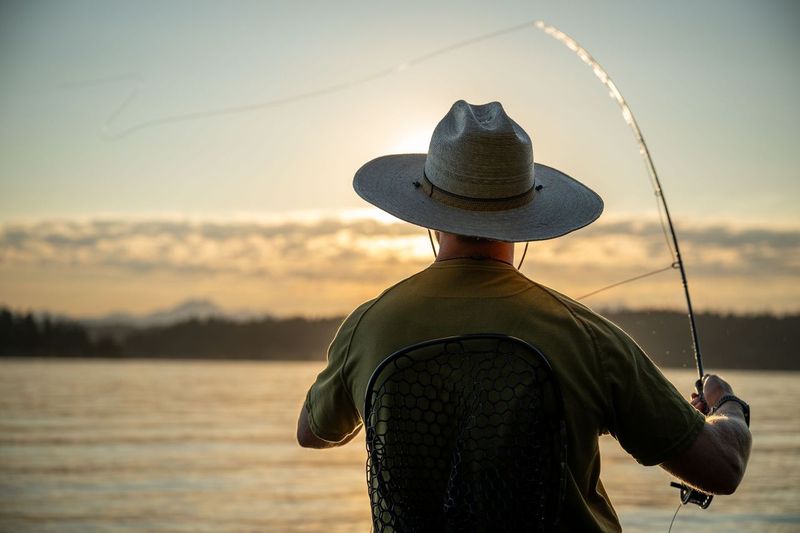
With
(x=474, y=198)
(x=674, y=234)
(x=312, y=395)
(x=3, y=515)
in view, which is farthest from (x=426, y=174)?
(x=3, y=515)

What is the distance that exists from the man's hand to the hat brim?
471 millimetres

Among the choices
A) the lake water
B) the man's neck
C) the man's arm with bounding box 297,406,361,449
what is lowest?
the lake water

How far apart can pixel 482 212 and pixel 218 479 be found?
73.3ft

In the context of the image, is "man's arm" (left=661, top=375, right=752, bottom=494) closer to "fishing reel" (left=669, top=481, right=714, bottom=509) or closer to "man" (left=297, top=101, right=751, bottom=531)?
"man" (left=297, top=101, right=751, bottom=531)

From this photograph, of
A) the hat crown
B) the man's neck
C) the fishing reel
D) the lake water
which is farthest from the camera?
the lake water

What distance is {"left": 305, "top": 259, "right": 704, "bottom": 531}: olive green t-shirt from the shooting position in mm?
1868

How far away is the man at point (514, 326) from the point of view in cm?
188

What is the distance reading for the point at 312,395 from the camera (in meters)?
2.17

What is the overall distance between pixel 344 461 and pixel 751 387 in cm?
4413

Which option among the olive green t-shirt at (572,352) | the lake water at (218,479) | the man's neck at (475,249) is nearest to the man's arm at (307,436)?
the olive green t-shirt at (572,352)

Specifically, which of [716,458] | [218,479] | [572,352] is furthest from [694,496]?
[218,479]

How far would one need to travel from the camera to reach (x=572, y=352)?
1.86m

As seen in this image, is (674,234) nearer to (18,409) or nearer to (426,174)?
(426,174)

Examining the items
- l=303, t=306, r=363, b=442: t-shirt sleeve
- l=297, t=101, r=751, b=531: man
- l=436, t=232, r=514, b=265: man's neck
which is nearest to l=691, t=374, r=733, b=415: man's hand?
l=297, t=101, r=751, b=531: man
